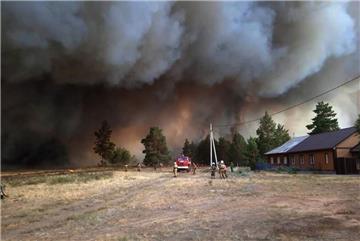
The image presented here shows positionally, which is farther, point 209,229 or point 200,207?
point 200,207

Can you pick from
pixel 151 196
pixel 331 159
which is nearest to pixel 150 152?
pixel 331 159

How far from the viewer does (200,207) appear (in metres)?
17.5

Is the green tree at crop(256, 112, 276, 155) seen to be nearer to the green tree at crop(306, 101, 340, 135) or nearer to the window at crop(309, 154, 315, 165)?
the green tree at crop(306, 101, 340, 135)

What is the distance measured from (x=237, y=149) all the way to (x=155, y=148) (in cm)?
2093

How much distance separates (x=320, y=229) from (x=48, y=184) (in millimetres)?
21581

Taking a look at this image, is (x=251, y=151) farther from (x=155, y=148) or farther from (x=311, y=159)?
(x=311, y=159)

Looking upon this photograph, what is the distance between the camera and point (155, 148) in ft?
343

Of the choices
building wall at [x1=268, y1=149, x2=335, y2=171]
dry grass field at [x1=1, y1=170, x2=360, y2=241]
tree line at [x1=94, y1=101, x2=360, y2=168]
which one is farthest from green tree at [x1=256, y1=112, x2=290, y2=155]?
dry grass field at [x1=1, y1=170, x2=360, y2=241]

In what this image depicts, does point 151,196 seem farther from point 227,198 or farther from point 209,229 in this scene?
point 209,229

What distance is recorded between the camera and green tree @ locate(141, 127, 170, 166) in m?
102

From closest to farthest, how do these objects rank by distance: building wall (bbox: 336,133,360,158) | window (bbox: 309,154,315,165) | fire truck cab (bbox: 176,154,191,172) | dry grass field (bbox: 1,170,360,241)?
dry grass field (bbox: 1,170,360,241), fire truck cab (bbox: 176,154,191,172), building wall (bbox: 336,133,360,158), window (bbox: 309,154,315,165)

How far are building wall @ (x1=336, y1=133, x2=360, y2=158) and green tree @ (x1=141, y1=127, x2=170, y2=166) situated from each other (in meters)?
52.5

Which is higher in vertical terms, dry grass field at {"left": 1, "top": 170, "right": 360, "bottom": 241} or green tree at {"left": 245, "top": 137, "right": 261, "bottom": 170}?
green tree at {"left": 245, "top": 137, "right": 261, "bottom": 170}

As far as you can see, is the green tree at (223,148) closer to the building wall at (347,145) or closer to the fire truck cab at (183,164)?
the building wall at (347,145)
